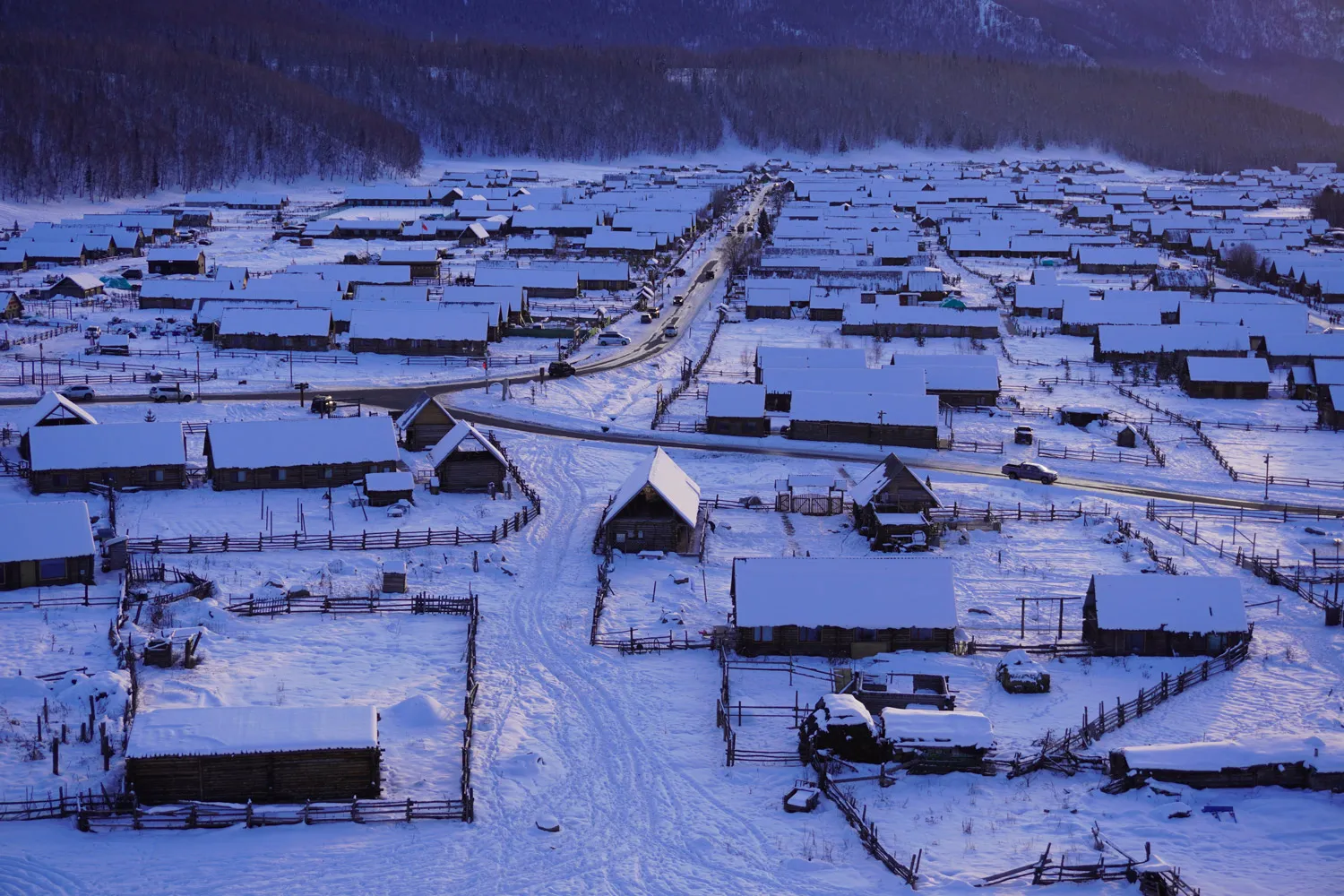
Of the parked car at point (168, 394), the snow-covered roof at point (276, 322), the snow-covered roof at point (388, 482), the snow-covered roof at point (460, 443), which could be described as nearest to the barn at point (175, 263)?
the snow-covered roof at point (276, 322)

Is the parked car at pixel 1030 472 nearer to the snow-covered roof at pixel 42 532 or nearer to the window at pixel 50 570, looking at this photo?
the snow-covered roof at pixel 42 532


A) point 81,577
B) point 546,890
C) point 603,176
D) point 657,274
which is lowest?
point 546,890

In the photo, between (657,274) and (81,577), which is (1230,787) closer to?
(81,577)

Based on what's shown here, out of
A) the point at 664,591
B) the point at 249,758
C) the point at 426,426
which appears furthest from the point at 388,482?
the point at 249,758

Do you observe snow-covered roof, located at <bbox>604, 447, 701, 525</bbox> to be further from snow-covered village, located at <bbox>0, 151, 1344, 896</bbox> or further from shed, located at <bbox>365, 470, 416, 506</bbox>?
shed, located at <bbox>365, 470, 416, 506</bbox>

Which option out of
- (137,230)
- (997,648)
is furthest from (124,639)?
(137,230)

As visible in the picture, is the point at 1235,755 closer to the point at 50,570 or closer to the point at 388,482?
the point at 388,482
